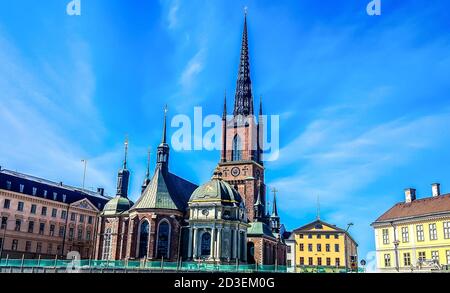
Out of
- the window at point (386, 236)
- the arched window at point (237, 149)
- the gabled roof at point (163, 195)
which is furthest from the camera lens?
the arched window at point (237, 149)

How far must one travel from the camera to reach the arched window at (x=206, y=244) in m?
49.8

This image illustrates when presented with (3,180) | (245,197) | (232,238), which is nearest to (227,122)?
(245,197)

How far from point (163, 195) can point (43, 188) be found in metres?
16.2

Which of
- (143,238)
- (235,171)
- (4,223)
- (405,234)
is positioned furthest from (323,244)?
(4,223)

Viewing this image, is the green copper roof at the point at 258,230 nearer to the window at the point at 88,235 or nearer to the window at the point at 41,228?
the window at the point at 88,235

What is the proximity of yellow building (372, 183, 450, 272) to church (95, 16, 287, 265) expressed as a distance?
1936cm

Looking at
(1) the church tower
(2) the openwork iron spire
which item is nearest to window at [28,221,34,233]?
(1) the church tower

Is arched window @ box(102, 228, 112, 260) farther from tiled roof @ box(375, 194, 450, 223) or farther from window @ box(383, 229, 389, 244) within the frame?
tiled roof @ box(375, 194, 450, 223)

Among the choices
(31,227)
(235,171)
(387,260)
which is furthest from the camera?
(235,171)

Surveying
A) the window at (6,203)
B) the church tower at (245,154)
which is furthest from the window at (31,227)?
the church tower at (245,154)

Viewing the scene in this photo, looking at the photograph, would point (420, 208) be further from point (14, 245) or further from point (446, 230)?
point (14, 245)

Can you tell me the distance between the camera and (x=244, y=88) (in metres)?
73.8

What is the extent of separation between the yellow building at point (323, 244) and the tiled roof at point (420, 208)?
902 inches
